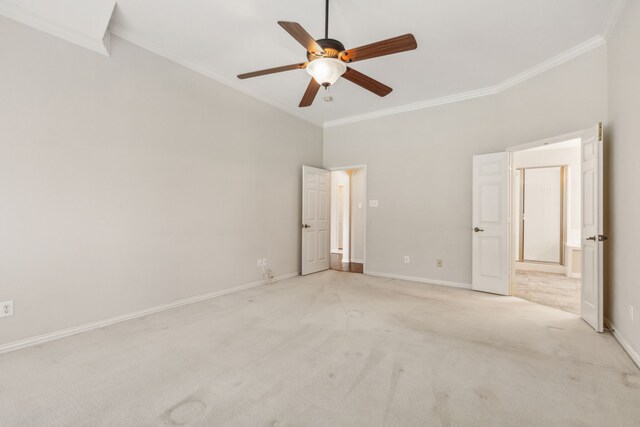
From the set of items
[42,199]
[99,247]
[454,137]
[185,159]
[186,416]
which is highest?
[454,137]

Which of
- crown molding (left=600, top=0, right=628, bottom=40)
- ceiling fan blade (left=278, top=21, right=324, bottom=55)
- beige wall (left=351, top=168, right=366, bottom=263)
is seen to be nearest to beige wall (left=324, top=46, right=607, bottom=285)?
crown molding (left=600, top=0, right=628, bottom=40)

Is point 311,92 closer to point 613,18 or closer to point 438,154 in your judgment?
point 438,154

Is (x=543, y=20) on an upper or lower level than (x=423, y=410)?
upper

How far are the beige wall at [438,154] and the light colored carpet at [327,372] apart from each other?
165 cm

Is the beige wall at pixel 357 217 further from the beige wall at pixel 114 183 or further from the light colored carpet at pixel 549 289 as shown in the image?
the light colored carpet at pixel 549 289

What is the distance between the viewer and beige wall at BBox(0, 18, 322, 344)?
2527 mm

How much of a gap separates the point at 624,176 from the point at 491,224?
1.79 meters

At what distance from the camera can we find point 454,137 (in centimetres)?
479

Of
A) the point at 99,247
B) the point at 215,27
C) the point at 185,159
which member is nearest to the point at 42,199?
the point at 99,247

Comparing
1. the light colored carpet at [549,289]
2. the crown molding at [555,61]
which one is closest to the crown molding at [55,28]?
the crown molding at [555,61]

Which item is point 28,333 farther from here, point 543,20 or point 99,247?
point 543,20

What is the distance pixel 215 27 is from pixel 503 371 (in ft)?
13.2

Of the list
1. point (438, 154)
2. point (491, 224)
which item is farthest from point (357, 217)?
point (491, 224)

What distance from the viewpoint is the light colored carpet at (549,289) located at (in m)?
3.88
